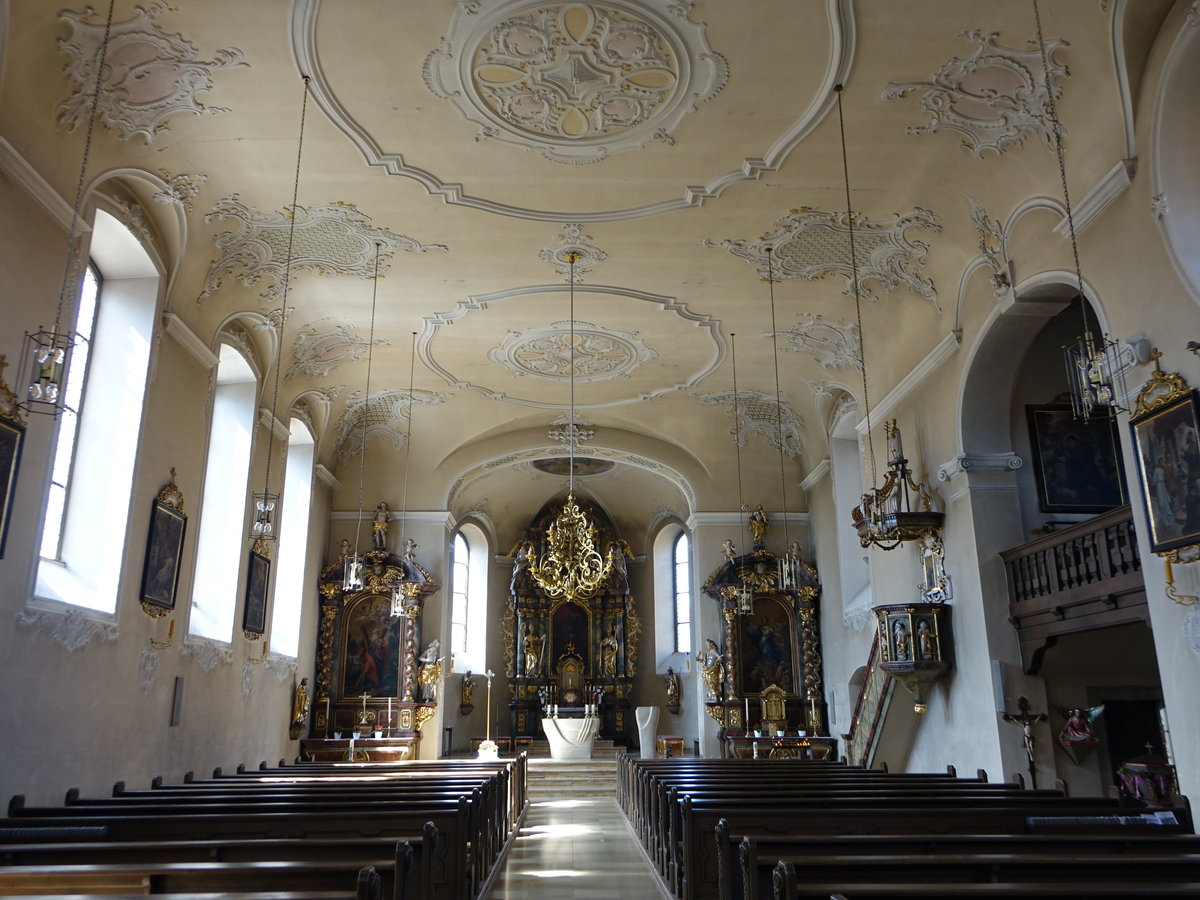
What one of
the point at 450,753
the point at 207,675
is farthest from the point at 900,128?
the point at 450,753

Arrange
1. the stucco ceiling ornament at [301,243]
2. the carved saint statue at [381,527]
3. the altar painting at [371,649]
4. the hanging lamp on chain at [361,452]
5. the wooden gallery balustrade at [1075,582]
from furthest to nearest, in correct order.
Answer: the carved saint statue at [381,527], the altar painting at [371,649], the hanging lamp on chain at [361,452], the stucco ceiling ornament at [301,243], the wooden gallery balustrade at [1075,582]

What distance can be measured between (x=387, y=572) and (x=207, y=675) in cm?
626

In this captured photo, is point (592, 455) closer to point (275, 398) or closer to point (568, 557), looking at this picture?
point (568, 557)

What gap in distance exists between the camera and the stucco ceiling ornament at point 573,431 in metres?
19.8

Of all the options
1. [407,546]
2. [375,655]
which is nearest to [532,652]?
[407,546]

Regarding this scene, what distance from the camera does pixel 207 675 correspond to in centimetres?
1232

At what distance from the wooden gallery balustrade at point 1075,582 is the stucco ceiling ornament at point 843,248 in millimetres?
3622

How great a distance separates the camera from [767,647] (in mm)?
19422

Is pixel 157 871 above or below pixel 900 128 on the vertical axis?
below

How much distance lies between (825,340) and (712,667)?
24.5ft

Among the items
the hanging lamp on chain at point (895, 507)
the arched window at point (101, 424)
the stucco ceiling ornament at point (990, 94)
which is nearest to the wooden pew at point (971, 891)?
the stucco ceiling ornament at point (990, 94)

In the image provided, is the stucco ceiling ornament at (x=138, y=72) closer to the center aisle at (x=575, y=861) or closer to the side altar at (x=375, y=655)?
the center aisle at (x=575, y=861)

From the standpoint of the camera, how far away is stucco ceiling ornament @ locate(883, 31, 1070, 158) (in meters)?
8.45

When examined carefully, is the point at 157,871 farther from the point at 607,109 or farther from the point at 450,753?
the point at 450,753
